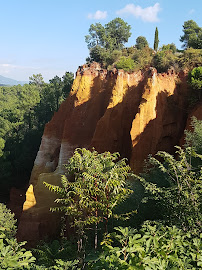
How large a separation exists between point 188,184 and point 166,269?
182cm

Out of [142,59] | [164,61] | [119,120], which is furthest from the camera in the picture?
[142,59]

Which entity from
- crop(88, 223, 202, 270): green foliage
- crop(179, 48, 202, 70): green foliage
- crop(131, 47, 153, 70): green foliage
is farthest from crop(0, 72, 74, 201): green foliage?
crop(88, 223, 202, 270): green foliage

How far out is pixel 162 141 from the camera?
11.9m

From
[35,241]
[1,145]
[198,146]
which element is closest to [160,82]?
[198,146]

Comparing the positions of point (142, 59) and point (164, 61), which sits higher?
point (142, 59)

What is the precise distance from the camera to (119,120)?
42.1 ft

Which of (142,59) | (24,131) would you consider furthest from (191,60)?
(24,131)

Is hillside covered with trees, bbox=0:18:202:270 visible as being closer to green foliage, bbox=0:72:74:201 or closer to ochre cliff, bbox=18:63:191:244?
green foliage, bbox=0:72:74:201

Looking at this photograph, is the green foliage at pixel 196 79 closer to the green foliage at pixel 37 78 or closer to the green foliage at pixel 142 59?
the green foliage at pixel 142 59

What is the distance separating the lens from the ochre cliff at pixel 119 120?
448 inches

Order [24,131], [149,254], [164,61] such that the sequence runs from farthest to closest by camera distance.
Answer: [24,131], [164,61], [149,254]

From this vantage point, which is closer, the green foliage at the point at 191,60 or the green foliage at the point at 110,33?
the green foliage at the point at 191,60

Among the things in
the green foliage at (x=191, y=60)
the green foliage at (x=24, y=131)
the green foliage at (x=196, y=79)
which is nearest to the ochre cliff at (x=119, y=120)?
the green foliage at (x=196, y=79)

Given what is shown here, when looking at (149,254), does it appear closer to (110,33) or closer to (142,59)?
(142,59)
